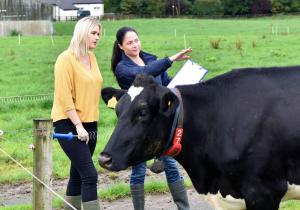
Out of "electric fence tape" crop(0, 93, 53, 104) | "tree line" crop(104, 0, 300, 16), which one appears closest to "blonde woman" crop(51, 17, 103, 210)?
"electric fence tape" crop(0, 93, 53, 104)

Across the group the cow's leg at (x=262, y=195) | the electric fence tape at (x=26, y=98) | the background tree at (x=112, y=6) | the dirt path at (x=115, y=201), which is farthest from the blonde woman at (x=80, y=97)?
the background tree at (x=112, y=6)

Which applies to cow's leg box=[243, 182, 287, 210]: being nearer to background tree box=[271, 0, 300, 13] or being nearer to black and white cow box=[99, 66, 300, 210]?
black and white cow box=[99, 66, 300, 210]

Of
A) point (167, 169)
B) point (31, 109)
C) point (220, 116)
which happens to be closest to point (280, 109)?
point (220, 116)

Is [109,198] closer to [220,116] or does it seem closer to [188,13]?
[220,116]

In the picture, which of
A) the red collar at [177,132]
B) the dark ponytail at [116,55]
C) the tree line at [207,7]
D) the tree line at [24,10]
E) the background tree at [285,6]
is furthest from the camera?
the background tree at [285,6]

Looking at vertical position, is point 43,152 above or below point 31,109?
above

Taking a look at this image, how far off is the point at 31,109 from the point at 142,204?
808 centimetres

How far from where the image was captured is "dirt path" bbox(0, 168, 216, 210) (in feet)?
23.8

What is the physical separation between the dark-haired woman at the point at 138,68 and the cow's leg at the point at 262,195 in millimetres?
1608

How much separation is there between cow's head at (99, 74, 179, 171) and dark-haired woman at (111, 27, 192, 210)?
2.89ft

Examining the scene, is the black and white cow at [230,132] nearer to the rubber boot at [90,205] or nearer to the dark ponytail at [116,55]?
the rubber boot at [90,205]

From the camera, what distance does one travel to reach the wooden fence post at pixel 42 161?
5359mm

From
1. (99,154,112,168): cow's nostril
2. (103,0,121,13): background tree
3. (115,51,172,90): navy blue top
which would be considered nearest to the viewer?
(99,154,112,168): cow's nostril

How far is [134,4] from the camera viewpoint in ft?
372
